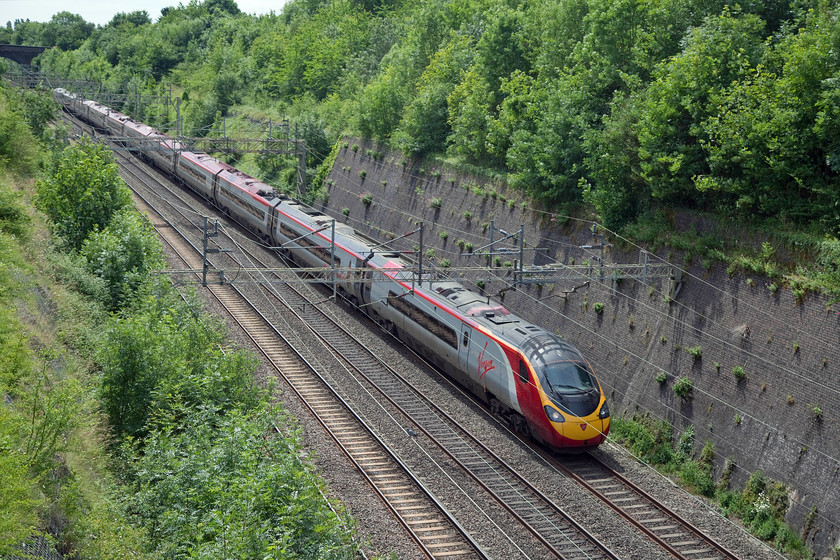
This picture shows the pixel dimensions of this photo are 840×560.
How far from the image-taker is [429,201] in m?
36.7

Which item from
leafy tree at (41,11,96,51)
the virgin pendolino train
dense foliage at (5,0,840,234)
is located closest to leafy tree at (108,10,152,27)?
leafy tree at (41,11,96,51)

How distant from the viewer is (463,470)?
19391 mm

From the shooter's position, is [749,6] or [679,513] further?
[749,6]

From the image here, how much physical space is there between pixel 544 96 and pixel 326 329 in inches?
491

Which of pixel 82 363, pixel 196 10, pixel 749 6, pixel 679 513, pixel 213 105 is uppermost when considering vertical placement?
pixel 196 10

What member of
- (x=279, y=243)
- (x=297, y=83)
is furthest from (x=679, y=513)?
(x=297, y=83)

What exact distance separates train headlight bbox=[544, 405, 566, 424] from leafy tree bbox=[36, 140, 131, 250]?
17.0m

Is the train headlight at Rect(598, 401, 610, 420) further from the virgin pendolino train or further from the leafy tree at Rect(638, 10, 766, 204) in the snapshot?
Answer: the leafy tree at Rect(638, 10, 766, 204)

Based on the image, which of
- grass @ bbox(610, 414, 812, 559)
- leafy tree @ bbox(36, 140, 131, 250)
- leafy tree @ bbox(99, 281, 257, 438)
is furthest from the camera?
leafy tree @ bbox(36, 140, 131, 250)

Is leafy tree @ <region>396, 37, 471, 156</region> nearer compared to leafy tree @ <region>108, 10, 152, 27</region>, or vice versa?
leafy tree @ <region>396, 37, 471, 156</region>

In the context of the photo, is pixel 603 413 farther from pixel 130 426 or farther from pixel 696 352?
pixel 130 426

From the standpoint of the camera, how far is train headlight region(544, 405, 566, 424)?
1950 centimetres

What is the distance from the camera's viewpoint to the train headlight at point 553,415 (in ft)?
64.0

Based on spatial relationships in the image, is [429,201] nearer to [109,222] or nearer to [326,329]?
[326,329]
